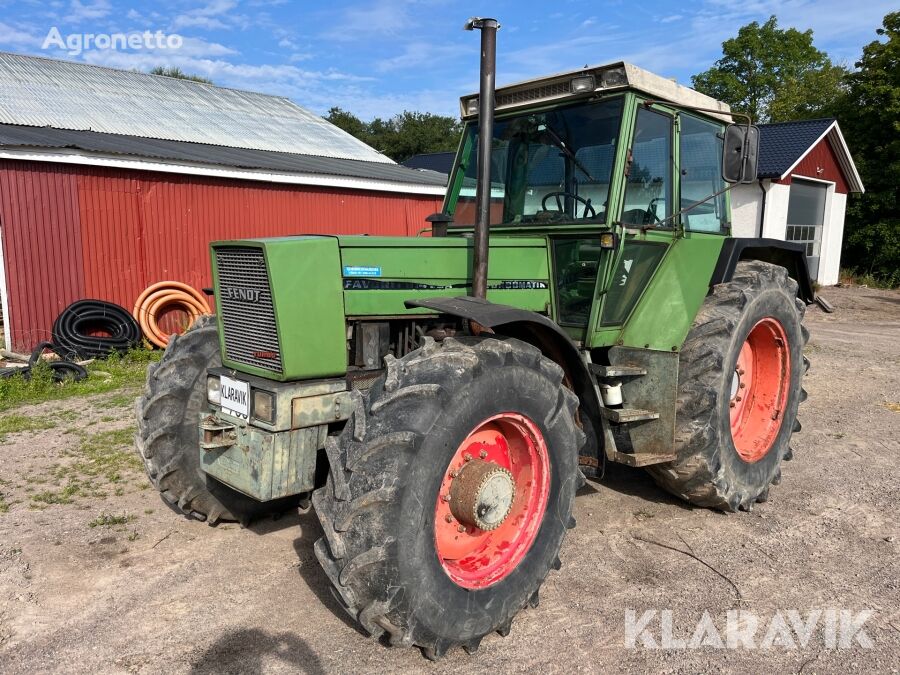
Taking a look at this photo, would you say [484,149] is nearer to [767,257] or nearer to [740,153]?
[740,153]

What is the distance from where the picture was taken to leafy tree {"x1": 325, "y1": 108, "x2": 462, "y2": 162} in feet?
158

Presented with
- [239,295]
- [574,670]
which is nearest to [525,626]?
[574,670]

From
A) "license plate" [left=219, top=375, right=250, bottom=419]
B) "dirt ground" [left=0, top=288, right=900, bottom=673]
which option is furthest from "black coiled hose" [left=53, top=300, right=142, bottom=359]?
"license plate" [left=219, top=375, right=250, bottom=419]

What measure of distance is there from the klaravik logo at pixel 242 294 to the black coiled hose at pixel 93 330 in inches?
254

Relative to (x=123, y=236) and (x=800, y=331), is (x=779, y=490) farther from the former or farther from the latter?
(x=123, y=236)

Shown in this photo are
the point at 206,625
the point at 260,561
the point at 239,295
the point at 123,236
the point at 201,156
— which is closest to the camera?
the point at 206,625

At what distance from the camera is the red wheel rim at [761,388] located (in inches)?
183

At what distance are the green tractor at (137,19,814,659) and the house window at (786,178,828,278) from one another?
54.9 feet

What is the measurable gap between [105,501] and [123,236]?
21.9ft

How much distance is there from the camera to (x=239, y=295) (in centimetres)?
328

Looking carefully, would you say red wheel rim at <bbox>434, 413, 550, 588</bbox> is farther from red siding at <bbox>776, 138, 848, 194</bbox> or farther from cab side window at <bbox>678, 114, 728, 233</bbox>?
red siding at <bbox>776, 138, 848, 194</bbox>

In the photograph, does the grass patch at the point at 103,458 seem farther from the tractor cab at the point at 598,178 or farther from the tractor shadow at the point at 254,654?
the tractor cab at the point at 598,178

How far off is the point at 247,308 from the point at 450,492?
127 centimetres

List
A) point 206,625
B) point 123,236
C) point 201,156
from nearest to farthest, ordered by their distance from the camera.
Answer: point 206,625
point 123,236
point 201,156
